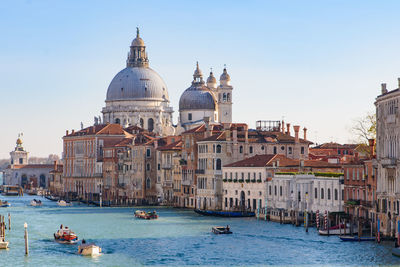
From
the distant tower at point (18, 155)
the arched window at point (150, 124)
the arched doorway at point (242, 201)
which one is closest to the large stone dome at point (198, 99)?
the arched window at point (150, 124)

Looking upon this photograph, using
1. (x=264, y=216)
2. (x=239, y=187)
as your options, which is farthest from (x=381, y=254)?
(x=239, y=187)

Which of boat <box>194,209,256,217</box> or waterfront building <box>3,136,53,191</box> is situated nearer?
boat <box>194,209,256,217</box>

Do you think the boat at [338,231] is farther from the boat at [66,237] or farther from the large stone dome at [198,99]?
the large stone dome at [198,99]

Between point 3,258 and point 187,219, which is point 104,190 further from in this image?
point 3,258

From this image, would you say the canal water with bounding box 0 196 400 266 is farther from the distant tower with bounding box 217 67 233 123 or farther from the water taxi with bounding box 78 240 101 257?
the distant tower with bounding box 217 67 233 123

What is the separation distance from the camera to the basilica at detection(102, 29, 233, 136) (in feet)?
404

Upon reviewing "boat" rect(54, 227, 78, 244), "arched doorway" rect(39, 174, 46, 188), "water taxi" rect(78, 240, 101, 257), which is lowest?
"water taxi" rect(78, 240, 101, 257)

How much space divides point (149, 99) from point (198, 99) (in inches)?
461

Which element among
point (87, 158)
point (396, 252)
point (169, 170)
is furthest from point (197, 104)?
point (396, 252)

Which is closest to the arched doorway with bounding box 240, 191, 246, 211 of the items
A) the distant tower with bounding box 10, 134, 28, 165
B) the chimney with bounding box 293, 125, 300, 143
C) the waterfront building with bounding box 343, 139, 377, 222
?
the chimney with bounding box 293, 125, 300, 143

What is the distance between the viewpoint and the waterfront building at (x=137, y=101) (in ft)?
432

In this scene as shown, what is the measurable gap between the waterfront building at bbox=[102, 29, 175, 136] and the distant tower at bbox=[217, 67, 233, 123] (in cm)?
1326

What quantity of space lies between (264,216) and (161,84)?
6925cm

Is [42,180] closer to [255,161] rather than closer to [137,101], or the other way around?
[137,101]
